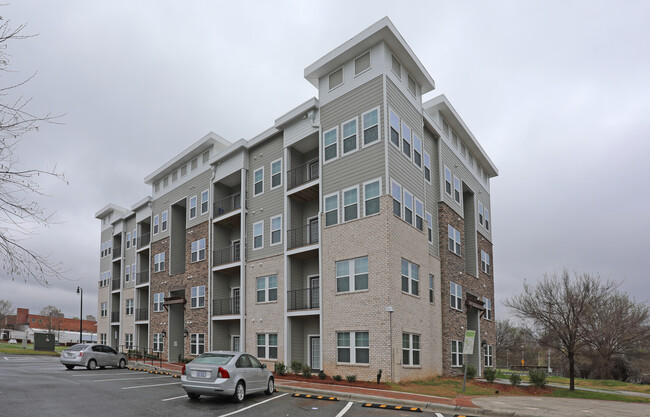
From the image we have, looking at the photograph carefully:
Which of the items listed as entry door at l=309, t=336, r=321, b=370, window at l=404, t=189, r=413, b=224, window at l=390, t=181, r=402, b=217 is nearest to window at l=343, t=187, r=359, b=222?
window at l=390, t=181, r=402, b=217

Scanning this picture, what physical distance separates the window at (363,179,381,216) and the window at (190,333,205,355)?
53.7 feet

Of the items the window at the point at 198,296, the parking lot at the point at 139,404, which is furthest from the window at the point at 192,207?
the parking lot at the point at 139,404

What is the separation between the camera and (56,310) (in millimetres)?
133125

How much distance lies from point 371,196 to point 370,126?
324cm

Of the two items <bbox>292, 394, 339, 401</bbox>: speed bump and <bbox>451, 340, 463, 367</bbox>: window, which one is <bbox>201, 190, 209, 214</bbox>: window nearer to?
<bbox>451, 340, 463, 367</bbox>: window

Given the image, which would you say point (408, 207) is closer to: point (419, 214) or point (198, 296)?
point (419, 214)

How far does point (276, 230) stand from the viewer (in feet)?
91.9

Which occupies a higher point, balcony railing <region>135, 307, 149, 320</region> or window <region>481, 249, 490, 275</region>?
window <region>481, 249, 490, 275</region>

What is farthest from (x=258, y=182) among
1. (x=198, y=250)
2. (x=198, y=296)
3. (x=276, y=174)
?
(x=198, y=296)

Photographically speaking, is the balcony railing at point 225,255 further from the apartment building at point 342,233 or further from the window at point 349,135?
the window at point 349,135

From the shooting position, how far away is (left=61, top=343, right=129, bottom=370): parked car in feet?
88.1

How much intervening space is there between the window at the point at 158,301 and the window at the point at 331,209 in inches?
803

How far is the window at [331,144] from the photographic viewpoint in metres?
24.4

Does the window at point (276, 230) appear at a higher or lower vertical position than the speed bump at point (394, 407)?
higher
